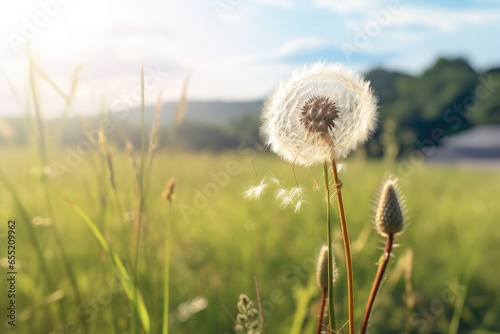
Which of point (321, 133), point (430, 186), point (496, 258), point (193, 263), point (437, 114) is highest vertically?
point (321, 133)

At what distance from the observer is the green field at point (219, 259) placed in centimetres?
201

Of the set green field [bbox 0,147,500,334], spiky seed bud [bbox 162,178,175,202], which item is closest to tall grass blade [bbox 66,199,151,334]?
green field [bbox 0,147,500,334]

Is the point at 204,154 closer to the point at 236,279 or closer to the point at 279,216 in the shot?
the point at 279,216

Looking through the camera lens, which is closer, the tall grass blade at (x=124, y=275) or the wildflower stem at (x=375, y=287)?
the wildflower stem at (x=375, y=287)

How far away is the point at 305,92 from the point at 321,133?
8 cm

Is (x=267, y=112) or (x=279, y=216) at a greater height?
(x=267, y=112)

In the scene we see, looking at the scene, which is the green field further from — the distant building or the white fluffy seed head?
the distant building

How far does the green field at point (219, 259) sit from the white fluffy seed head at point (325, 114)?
49cm

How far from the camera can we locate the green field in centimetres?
201

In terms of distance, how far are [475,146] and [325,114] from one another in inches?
1179

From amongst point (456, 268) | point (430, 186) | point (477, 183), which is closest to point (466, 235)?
point (456, 268)

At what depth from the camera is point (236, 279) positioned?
3070 mm

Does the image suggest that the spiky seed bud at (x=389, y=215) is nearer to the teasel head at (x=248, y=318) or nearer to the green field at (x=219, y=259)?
the teasel head at (x=248, y=318)

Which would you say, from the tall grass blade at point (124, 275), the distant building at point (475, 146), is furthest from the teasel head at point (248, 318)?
the distant building at point (475, 146)
